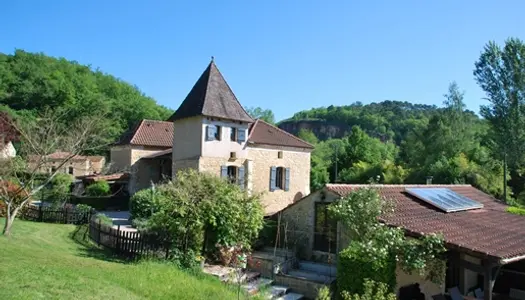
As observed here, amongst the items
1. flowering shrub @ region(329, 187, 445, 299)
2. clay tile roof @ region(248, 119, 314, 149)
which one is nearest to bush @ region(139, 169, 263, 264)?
flowering shrub @ region(329, 187, 445, 299)

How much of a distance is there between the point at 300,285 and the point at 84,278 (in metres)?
6.23

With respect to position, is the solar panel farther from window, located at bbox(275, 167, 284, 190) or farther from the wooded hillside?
the wooded hillside

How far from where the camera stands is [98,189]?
27.3 metres

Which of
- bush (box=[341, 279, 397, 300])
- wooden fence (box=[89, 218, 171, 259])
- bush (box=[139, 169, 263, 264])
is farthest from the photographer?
bush (box=[139, 169, 263, 264])

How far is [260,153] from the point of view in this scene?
82.8ft

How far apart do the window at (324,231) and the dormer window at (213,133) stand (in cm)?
1022

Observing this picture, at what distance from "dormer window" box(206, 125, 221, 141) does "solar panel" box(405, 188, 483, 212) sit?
37.9 feet

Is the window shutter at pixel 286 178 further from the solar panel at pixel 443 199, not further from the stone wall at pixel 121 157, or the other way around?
the stone wall at pixel 121 157

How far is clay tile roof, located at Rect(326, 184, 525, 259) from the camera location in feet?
32.8

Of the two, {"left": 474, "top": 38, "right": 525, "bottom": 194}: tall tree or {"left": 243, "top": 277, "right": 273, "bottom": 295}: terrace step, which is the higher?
{"left": 474, "top": 38, "right": 525, "bottom": 194}: tall tree

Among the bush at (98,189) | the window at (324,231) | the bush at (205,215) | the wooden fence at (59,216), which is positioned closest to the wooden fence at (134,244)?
the bush at (205,215)

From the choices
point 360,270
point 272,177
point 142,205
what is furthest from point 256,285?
point 272,177

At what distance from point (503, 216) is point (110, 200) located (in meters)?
24.4

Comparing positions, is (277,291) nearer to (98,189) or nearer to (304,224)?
(304,224)
